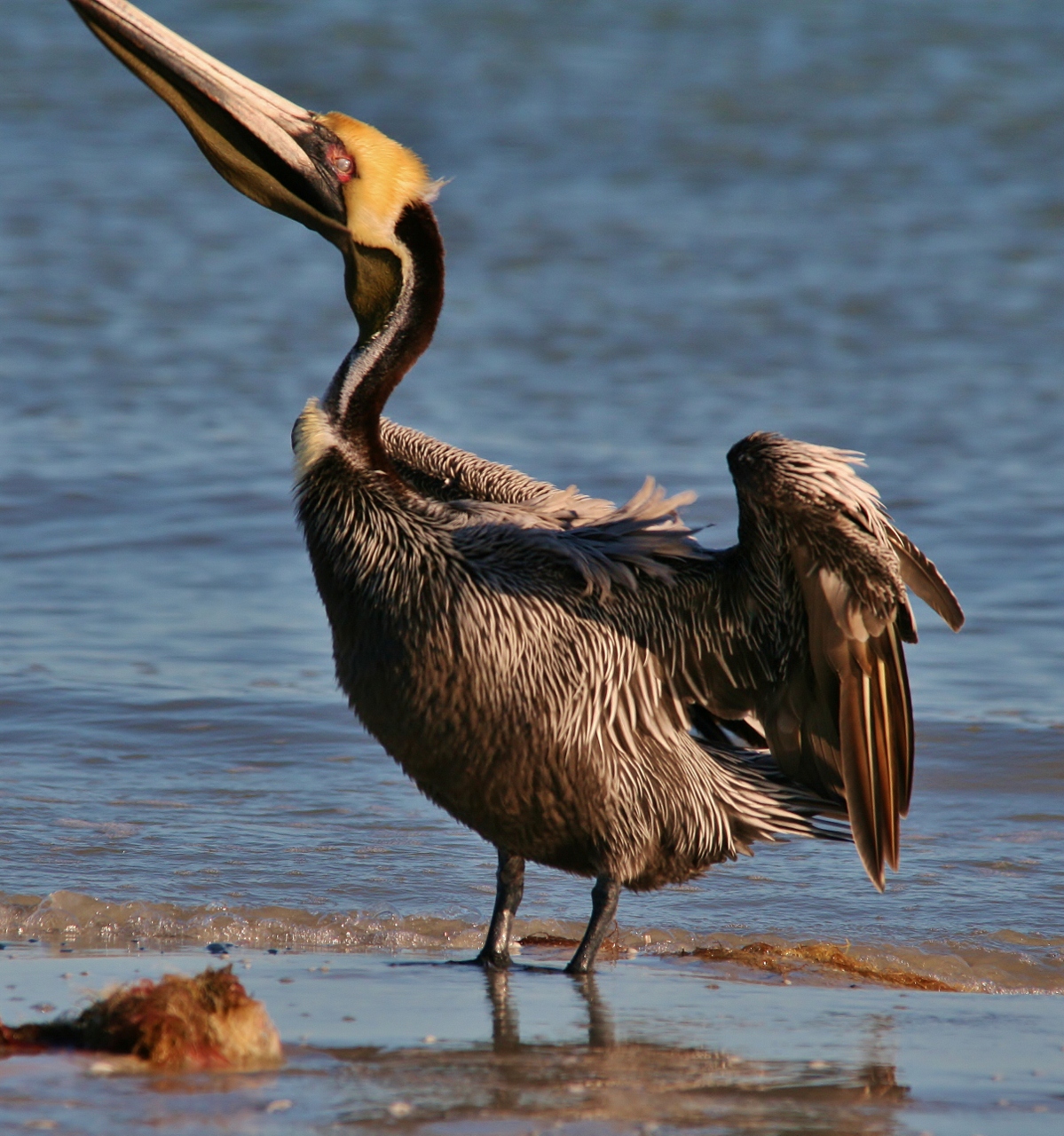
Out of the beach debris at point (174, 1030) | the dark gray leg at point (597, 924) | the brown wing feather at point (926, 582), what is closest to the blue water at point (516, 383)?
the dark gray leg at point (597, 924)

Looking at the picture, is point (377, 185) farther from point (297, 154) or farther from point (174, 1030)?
point (174, 1030)

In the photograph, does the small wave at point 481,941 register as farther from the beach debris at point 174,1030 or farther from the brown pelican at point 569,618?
the beach debris at point 174,1030

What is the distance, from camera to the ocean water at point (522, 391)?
18.6 feet

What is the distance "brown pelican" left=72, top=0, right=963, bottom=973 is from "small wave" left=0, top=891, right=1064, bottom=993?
338 millimetres

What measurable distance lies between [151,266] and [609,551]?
12.3 m

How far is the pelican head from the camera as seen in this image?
481cm

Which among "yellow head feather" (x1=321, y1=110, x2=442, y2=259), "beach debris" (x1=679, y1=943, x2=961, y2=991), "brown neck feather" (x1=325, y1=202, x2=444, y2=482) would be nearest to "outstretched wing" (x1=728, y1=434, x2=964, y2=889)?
"beach debris" (x1=679, y1=943, x2=961, y2=991)

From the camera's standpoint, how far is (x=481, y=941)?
17.1 feet

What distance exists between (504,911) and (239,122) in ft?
7.60

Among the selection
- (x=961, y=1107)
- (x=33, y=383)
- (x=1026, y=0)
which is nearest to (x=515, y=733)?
(x=961, y=1107)

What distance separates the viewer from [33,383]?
12938mm

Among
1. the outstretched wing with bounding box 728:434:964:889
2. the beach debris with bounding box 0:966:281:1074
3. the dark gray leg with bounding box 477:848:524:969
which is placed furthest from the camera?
the dark gray leg with bounding box 477:848:524:969

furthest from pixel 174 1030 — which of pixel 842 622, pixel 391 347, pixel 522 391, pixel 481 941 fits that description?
pixel 522 391

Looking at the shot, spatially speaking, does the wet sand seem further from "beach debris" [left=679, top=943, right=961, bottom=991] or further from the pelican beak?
the pelican beak
